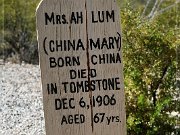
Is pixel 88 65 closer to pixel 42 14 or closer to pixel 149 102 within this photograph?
pixel 42 14

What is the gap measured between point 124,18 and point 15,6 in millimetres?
14070

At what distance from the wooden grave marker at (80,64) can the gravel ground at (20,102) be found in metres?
3.59

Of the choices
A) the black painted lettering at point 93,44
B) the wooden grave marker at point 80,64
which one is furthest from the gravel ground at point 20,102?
the black painted lettering at point 93,44

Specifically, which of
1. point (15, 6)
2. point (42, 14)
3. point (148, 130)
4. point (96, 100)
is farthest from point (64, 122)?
point (15, 6)

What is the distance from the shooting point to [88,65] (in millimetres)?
3971

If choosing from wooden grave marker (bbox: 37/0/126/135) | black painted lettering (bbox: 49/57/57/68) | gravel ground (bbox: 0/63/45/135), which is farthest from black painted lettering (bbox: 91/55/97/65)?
gravel ground (bbox: 0/63/45/135)

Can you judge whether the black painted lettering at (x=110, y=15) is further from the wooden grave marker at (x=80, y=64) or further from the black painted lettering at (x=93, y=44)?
the black painted lettering at (x=93, y=44)

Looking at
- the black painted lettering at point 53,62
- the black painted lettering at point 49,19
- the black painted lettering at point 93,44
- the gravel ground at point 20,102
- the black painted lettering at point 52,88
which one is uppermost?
the black painted lettering at point 49,19

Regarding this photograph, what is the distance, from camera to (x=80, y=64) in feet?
13.0

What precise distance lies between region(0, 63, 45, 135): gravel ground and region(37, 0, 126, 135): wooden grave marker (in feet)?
11.8

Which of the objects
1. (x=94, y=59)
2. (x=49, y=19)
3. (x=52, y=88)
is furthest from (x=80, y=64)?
(x=49, y=19)

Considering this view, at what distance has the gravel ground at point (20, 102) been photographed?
313 inches

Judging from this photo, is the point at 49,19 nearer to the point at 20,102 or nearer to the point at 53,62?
the point at 53,62

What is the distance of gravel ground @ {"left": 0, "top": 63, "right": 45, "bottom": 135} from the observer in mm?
7949
